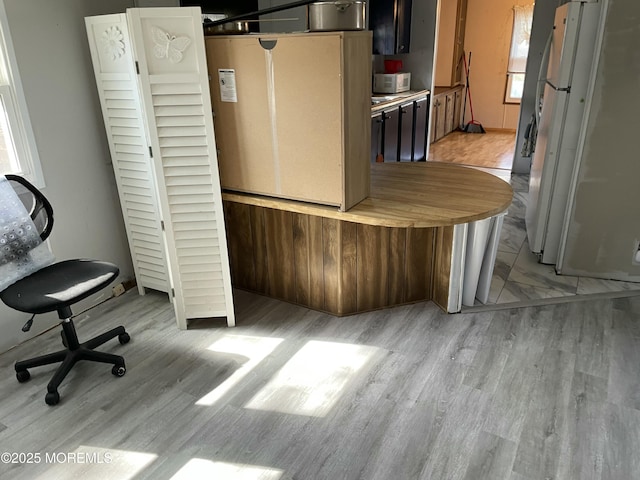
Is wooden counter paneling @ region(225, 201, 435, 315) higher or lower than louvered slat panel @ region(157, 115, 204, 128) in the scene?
lower

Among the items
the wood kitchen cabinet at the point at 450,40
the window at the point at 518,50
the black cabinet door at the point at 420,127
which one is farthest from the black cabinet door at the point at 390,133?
the window at the point at 518,50

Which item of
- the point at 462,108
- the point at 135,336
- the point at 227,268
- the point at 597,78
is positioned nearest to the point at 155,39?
the point at 227,268

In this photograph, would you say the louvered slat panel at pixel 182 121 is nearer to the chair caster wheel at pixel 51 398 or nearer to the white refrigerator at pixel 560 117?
the chair caster wheel at pixel 51 398

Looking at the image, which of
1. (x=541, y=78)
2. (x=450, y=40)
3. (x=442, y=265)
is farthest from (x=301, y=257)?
(x=450, y=40)

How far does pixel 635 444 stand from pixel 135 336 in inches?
97.7

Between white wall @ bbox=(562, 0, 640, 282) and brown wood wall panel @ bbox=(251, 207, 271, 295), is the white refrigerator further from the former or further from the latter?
brown wood wall panel @ bbox=(251, 207, 271, 295)

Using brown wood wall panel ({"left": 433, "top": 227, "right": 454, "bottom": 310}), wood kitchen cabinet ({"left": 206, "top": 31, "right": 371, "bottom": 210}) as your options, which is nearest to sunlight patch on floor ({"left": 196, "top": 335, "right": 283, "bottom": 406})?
wood kitchen cabinet ({"left": 206, "top": 31, "right": 371, "bottom": 210})

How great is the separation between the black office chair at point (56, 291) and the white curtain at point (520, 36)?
287 inches

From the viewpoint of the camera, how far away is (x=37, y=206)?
238 cm

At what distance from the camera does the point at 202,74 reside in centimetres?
230

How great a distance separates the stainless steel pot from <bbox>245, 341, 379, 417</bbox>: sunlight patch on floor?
5.29 ft

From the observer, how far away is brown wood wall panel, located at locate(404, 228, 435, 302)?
2799mm

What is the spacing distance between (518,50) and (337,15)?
260 inches

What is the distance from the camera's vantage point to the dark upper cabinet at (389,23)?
16.9 feet
